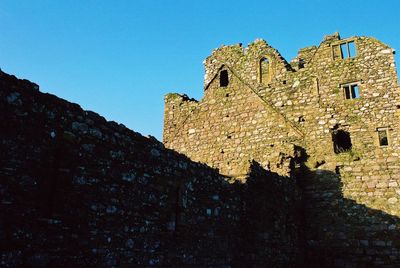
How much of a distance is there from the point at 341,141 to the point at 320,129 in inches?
36.0

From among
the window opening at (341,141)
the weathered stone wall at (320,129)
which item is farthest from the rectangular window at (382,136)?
the window opening at (341,141)

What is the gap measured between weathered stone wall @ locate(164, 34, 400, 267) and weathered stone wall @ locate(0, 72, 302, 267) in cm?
261

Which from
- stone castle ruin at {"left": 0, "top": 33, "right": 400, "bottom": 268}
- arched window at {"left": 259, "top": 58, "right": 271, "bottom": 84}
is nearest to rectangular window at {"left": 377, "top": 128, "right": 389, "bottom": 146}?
stone castle ruin at {"left": 0, "top": 33, "right": 400, "bottom": 268}

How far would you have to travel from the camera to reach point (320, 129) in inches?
545

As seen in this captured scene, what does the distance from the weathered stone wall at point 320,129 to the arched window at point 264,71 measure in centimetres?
12

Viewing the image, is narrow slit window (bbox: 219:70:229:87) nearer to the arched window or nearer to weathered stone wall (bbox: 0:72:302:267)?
the arched window

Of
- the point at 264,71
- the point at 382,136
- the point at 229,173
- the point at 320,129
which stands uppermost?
the point at 264,71

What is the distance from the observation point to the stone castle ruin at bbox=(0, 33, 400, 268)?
4.90 m

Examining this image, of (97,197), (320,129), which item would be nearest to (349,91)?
(320,129)

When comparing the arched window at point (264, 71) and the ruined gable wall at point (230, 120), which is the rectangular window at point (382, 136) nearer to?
the ruined gable wall at point (230, 120)

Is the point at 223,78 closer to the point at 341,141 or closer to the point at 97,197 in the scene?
the point at 341,141

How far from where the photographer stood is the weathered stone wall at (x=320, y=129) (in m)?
12.1

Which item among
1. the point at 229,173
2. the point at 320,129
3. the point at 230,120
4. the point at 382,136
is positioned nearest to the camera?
the point at 382,136

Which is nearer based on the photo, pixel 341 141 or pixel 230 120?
pixel 341 141
